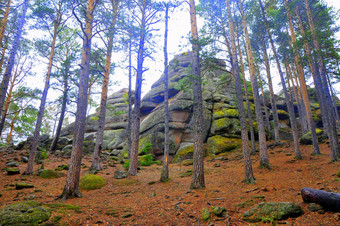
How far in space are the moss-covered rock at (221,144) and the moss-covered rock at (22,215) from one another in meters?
16.7

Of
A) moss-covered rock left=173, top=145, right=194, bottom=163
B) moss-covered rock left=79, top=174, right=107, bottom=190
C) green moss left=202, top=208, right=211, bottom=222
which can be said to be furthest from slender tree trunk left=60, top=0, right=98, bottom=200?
moss-covered rock left=173, top=145, right=194, bottom=163

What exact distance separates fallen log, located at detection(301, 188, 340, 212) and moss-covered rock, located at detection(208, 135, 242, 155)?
14089 millimetres

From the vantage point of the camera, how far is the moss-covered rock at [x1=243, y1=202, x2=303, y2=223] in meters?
4.39

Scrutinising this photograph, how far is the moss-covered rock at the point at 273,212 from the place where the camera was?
14.4 ft

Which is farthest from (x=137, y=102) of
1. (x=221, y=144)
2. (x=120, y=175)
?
(x=221, y=144)

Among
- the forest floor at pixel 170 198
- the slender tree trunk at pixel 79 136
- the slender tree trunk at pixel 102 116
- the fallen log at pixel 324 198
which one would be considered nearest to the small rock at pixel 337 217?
the forest floor at pixel 170 198

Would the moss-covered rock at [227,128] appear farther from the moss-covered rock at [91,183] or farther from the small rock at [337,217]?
the small rock at [337,217]

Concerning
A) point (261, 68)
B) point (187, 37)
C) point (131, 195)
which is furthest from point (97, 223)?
point (261, 68)

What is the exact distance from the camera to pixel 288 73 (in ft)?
70.3

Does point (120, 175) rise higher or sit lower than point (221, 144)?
lower

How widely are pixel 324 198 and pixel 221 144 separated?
15.0 metres

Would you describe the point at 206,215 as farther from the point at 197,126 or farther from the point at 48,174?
the point at 48,174

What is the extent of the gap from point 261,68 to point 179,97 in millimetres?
10804

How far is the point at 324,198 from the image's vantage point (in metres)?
4.52
